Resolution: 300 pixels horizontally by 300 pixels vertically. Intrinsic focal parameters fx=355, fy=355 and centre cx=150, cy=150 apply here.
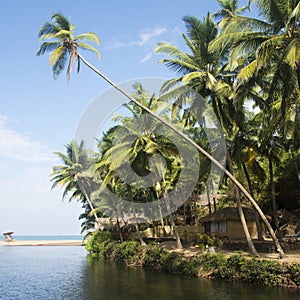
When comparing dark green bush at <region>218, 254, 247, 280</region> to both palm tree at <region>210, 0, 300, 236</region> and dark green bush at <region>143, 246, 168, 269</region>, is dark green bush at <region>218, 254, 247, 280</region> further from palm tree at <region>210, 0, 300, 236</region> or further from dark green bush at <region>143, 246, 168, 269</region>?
palm tree at <region>210, 0, 300, 236</region>

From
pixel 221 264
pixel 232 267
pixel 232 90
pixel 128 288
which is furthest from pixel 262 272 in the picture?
pixel 232 90

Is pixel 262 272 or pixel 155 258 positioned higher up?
pixel 155 258

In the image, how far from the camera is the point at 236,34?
1365 centimetres

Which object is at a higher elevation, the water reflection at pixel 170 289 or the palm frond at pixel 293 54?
the palm frond at pixel 293 54

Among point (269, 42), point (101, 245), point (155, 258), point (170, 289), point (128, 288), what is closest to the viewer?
point (269, 42)

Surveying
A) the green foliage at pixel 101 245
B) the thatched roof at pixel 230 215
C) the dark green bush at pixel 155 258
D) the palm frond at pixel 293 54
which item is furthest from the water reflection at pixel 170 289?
the green foliage at pixel 101 245

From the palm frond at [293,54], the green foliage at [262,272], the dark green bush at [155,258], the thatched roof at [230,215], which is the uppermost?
the palm frond at [293,54]

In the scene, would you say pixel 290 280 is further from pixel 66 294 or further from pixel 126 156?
A: pixel 126 156

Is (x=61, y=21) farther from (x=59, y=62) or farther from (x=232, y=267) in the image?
(x=232, y=267)

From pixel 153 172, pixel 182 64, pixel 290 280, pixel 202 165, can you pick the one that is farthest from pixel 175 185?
pixel 290 280

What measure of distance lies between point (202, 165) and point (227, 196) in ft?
37.5

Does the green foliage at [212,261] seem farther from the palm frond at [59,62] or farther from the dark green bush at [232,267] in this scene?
the palm frond at [59,62]

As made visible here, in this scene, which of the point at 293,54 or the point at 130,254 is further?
the point at 130,254

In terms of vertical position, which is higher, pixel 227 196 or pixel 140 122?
pixel 140 122
